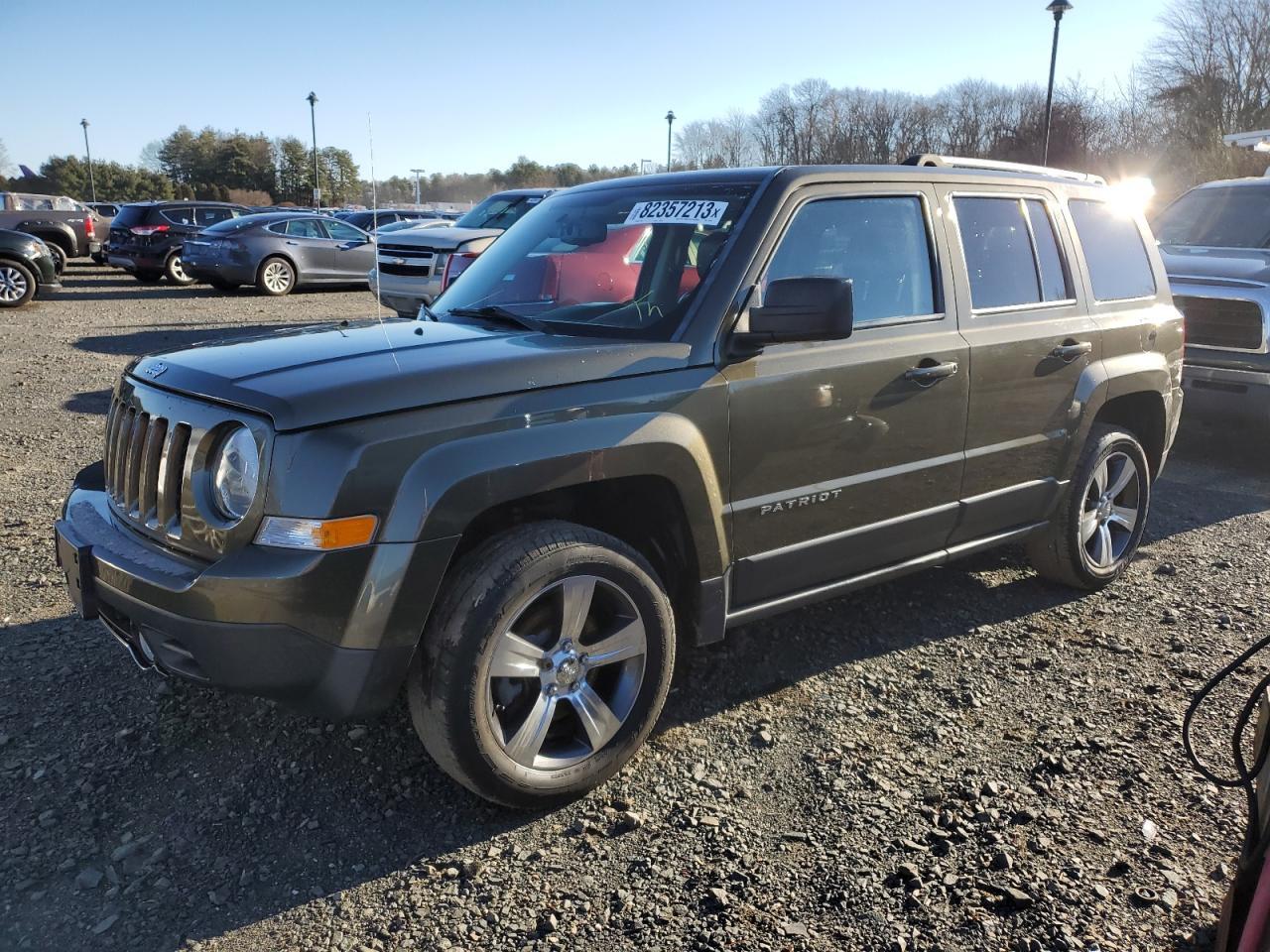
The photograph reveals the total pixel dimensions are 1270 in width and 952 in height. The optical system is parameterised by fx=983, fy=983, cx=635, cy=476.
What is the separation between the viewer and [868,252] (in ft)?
12.2

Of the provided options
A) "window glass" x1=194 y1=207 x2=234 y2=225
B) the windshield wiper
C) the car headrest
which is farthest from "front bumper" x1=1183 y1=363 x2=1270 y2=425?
"window glass" x1=194 y1=207 x2=234 y2=225

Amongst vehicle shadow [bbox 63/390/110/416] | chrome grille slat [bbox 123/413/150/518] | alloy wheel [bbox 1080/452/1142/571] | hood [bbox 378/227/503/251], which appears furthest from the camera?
hood [bbox 378/227/503/251]

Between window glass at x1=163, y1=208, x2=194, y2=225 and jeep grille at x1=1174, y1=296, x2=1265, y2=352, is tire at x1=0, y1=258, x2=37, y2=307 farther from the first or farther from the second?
jeep grille at x1=1174, y1=296, x2=1265, y2=352

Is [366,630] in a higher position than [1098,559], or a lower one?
higher

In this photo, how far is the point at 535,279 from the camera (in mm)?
3898

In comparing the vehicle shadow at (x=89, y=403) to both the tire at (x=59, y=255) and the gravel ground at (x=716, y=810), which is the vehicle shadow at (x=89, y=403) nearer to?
the gravel ground at (x=716, y=810)

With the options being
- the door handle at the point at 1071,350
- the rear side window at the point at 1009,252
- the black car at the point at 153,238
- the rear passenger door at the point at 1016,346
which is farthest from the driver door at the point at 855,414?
the black car at the point at 153,238

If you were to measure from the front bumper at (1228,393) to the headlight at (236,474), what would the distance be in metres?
7.37

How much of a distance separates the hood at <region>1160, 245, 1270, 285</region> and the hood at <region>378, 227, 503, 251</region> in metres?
7.49

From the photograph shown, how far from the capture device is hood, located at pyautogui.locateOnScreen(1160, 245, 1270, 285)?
7.71m

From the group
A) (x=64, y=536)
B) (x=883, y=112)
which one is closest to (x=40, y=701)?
(x=64, y=536)

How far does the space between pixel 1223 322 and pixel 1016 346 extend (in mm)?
4665

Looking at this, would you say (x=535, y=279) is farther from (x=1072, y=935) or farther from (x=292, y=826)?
(x=1072, y=935)

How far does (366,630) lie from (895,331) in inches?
88.3
